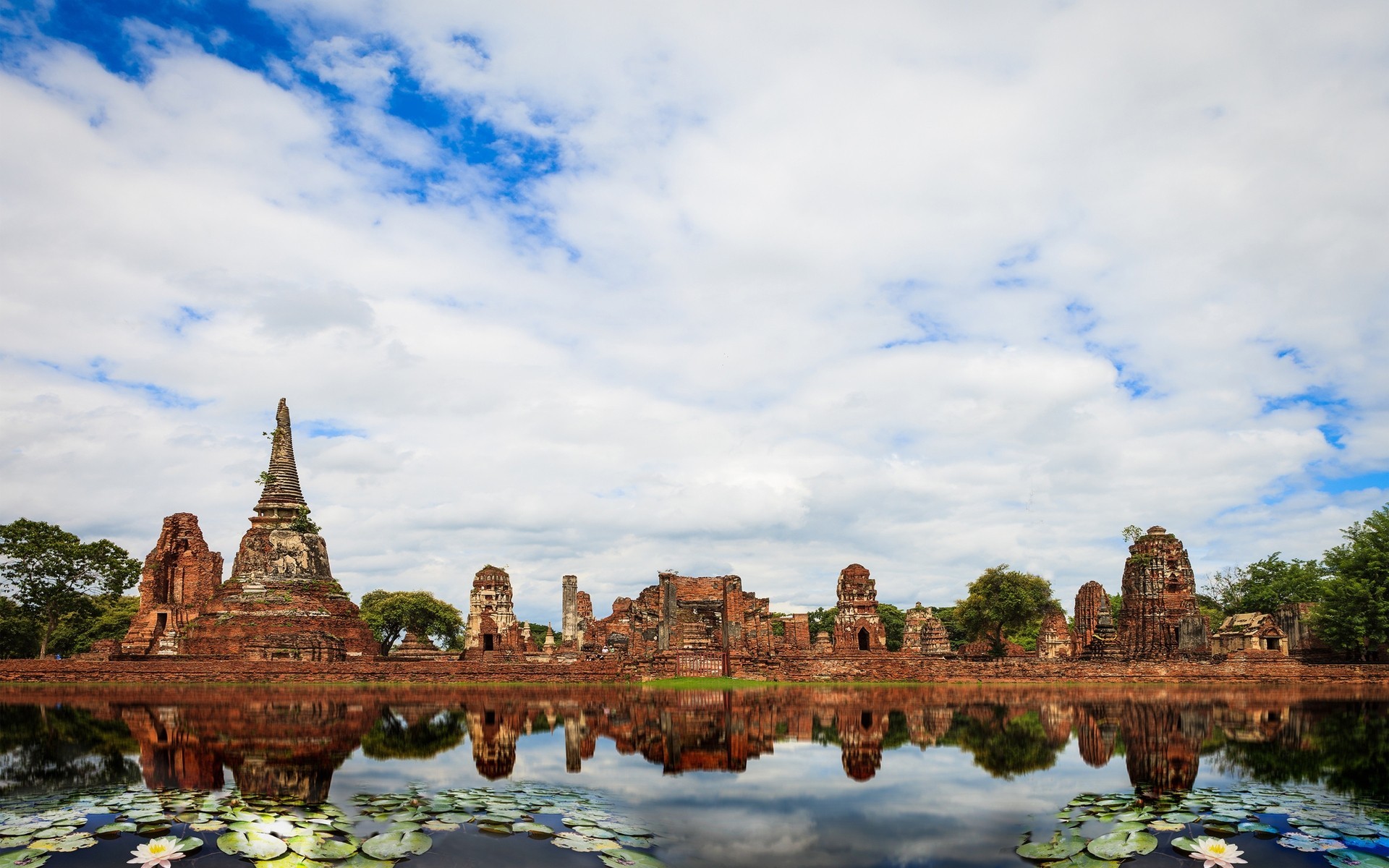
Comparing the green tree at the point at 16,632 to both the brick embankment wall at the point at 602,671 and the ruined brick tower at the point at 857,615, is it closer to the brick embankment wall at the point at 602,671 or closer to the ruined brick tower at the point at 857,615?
the brick embankment wall at the point at 602,671

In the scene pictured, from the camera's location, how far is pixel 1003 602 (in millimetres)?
55156

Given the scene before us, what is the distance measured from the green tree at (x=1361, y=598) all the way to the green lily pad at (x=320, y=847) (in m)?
41.3

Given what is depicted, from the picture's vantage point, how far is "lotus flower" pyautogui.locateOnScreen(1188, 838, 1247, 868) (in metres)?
7.30

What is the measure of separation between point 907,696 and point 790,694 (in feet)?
10.9

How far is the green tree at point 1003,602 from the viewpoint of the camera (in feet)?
182

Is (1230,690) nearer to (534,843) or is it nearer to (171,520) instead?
(534,843)

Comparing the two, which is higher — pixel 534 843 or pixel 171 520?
pixel 171 520

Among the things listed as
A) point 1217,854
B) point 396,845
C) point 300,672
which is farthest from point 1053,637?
point 396,845

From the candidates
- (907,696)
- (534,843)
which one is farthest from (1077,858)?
(907,696)

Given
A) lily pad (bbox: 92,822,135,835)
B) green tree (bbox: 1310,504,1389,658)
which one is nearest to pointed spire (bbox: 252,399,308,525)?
lily pad (bbox: 92,822,135,835)

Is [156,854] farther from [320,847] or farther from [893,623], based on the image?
[893,623]

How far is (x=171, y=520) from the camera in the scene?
4438cm

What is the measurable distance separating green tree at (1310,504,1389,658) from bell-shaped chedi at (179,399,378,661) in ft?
136

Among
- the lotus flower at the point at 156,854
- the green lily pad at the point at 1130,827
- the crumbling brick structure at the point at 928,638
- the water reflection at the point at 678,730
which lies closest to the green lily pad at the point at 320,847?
the lotus flower at the point at 156,854
